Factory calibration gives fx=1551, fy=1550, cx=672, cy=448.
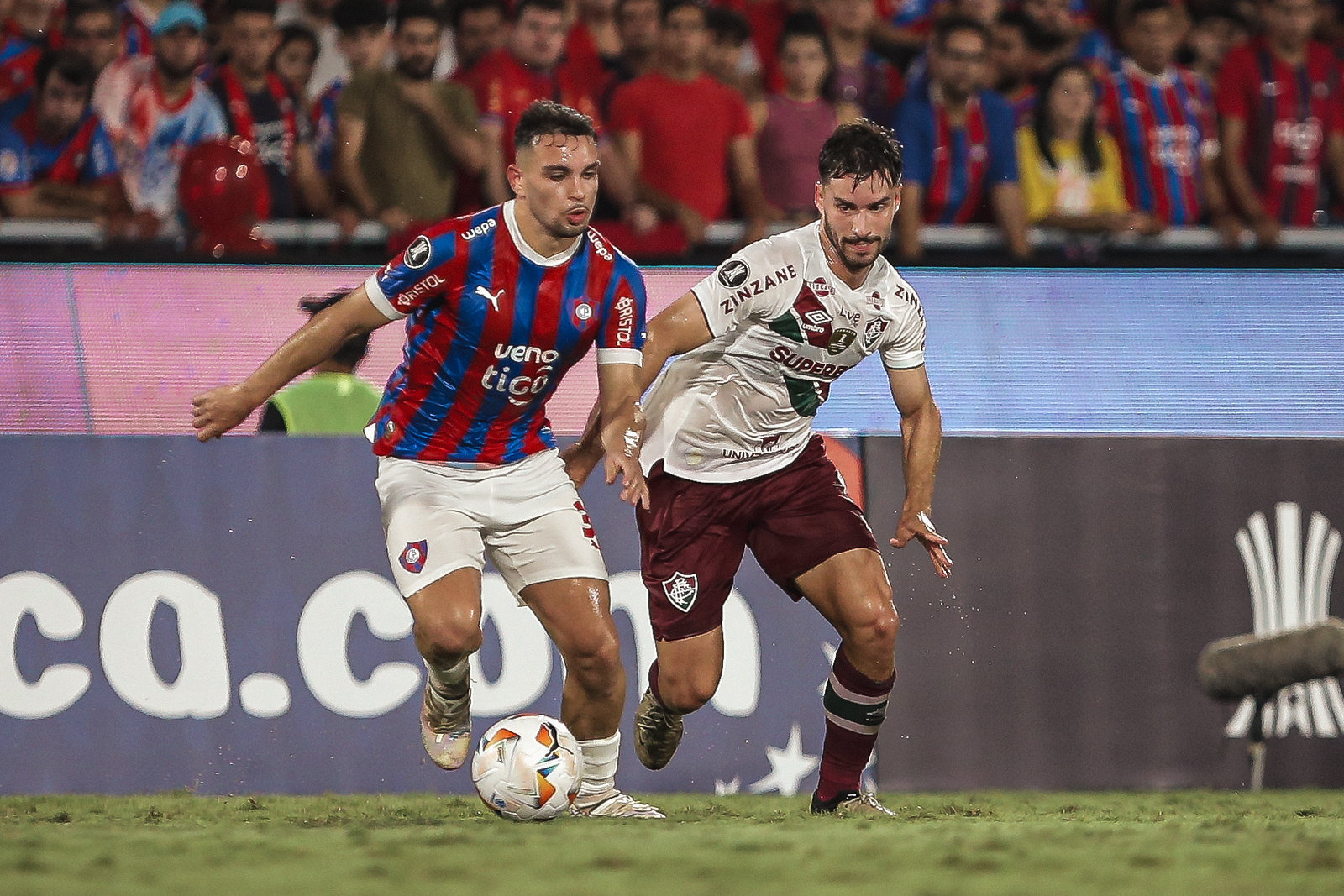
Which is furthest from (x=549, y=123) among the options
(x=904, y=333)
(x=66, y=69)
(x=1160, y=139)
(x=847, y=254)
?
(x=1160, y=139)

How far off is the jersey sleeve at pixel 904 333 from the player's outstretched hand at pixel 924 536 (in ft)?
2.08

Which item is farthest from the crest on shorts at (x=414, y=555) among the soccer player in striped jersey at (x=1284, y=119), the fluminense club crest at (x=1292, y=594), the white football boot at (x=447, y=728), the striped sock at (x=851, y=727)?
the soccer player in striped jersey at (x=1284, y=119)

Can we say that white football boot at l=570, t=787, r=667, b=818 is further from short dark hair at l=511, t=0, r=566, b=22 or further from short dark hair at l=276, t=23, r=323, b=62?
short dark hair at l=276, t=23, r=323, b=62

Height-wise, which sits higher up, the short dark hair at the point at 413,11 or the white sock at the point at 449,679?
the short dark hair at the point at 413,11

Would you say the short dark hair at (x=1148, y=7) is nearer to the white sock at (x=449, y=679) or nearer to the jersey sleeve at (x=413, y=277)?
the jersey sleeve at (x=413, y=277)

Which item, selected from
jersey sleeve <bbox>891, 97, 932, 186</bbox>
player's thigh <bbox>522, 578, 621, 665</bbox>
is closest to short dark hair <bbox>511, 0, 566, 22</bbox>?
jersey sleeve <bbox>891, 97, 932, 186</bbox>

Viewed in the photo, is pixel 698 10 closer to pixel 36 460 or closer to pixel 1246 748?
pixel 36 460

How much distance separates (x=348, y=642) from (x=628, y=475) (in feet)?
8.35

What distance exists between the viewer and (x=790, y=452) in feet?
20.7

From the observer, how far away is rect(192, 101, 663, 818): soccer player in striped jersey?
5.58 m

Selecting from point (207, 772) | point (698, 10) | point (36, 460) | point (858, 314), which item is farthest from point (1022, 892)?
point (698, 10)

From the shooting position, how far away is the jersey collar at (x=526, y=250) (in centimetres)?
568

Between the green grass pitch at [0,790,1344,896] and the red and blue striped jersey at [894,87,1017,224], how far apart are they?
4.31 meters

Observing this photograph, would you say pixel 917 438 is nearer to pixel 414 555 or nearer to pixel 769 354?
pixel 769 354
